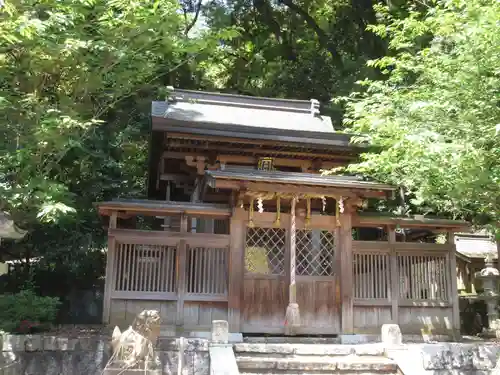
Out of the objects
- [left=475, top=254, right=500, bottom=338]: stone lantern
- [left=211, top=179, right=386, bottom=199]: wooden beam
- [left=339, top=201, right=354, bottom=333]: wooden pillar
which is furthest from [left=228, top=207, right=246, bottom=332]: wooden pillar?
[left=475, top=254, right=500, bottom=338]: stone lantern

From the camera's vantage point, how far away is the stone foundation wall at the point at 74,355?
8.06 m

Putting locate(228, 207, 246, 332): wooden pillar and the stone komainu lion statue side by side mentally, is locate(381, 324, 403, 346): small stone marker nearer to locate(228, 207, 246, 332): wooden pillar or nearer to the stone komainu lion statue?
locate(228, 207, 246, 332): wooden pillar

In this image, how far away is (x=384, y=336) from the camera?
28.8 ft

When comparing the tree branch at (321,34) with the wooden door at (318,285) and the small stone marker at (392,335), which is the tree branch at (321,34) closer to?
the wooden door at (318,285)

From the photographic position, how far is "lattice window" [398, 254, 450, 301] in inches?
423

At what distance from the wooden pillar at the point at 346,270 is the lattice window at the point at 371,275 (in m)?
0.32

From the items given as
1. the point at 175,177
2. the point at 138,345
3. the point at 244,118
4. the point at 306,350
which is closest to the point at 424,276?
the point at 306,350

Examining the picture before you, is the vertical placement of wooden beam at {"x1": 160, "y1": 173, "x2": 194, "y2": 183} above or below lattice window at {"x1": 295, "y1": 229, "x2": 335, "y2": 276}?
above

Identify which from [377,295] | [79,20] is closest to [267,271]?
[377,295]

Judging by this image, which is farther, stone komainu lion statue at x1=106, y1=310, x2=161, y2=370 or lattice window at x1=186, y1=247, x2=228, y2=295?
lattice window at x1=186, y1=247, x2=228, y2=295

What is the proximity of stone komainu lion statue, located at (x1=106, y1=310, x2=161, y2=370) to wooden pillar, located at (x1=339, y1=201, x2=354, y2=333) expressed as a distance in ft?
14.2

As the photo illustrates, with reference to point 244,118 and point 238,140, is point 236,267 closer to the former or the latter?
point 238,140

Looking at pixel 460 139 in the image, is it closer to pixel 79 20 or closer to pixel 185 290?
pixel 185 290

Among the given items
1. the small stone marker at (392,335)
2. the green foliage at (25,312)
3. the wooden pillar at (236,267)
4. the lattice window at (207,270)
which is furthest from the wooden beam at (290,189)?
the green foliage at (25,312)
